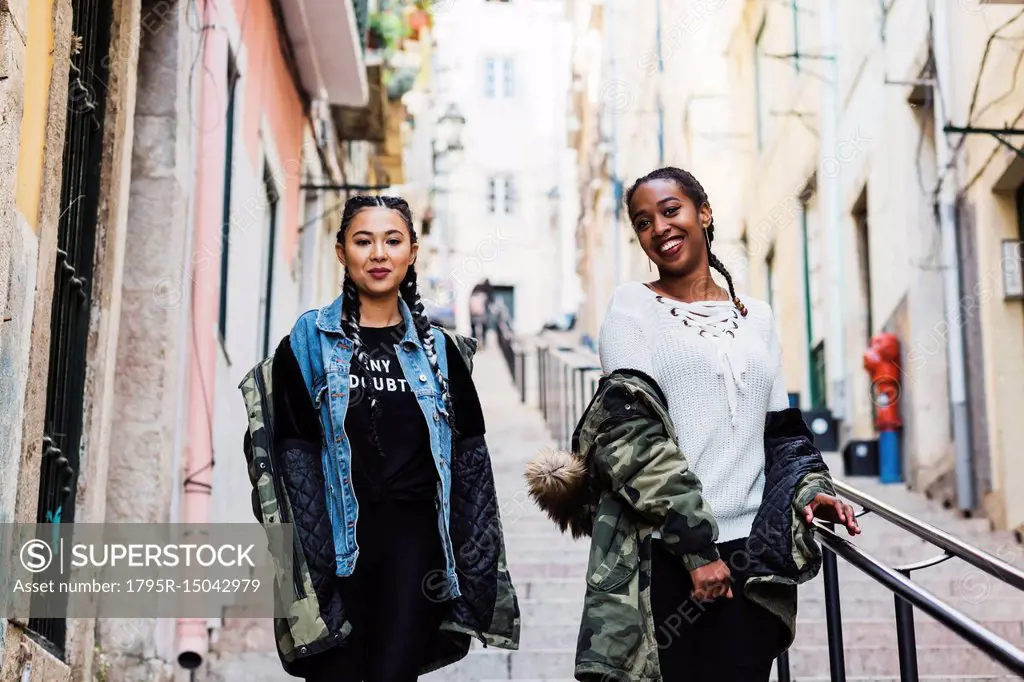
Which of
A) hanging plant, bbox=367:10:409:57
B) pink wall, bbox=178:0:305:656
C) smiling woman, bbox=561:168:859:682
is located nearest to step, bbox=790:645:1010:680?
pink wall, bbox=178:0:305:656

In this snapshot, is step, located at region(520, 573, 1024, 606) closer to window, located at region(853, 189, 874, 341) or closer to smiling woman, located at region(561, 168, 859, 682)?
smiling woman, located at region(561, 168, 859, 682)

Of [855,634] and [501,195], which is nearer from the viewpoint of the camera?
[855,634]

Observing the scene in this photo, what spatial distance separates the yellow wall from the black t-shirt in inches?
48.0

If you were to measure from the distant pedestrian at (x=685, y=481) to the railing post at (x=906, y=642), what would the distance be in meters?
0.47

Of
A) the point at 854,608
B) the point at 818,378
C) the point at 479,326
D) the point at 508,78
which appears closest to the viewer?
the point at 854,608

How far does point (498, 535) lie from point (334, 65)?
344 inches

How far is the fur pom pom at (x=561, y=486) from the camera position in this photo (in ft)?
11.2

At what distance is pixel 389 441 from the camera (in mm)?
3549

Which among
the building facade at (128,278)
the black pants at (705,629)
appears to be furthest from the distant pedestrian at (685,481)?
the building facade at (128,278)

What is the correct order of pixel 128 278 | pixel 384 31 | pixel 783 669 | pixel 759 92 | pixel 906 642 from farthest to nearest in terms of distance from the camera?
pixel 759 92 < pixel 384 31 < pixel 128 278 < pixel 783 669 < pixel 906 642

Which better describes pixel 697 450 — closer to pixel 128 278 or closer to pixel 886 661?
pixel 886 661

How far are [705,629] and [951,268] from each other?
7713 mm

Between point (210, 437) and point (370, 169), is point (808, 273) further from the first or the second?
point (210, 437)

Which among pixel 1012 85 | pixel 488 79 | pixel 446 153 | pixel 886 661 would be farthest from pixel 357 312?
pixel 488 79
